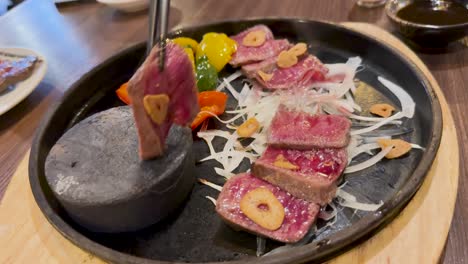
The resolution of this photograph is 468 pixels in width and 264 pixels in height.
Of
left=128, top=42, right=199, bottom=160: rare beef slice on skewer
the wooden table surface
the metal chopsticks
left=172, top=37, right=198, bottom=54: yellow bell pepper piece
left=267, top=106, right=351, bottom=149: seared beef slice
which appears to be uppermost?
the metal chopsticks

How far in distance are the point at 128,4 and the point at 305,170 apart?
2615mm

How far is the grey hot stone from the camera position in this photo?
5.38 feet

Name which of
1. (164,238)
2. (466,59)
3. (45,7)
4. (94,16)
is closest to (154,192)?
(164,238)

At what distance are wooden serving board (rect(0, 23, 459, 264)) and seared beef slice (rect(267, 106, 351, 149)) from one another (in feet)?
1.38

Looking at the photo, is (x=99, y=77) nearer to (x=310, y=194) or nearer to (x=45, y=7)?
(x=310, y=194)

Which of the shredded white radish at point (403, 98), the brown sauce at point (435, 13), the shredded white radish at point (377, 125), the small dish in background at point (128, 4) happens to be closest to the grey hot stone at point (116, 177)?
the shredded white radish at point (377, 125)

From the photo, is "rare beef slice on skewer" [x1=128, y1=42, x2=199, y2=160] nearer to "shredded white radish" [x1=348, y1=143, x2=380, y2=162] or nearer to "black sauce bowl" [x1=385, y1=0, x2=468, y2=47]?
"shredded white radish" [x1=348, y1=143, x2=380, y2=162]

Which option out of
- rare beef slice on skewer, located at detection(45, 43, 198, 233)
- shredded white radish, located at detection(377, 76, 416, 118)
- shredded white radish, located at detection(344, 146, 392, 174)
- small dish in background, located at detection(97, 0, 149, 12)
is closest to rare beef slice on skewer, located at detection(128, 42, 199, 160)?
rare beef slice on skewer, located at detection(45, 43, 198, 233)

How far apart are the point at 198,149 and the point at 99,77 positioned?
2.77 ft

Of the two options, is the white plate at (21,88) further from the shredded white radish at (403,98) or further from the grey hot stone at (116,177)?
the shredded white radish at (403,98)

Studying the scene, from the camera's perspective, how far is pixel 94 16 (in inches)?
154

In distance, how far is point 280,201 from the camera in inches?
69.1

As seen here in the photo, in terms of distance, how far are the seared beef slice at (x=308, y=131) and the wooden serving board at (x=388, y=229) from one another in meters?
0.42

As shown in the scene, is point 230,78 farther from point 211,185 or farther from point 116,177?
point 116,177
